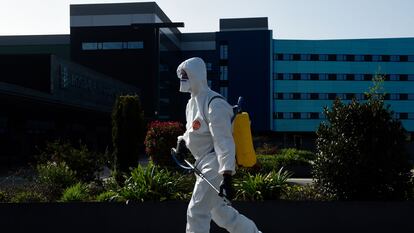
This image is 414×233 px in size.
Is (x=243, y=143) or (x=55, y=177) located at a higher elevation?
(x=243, y=143)

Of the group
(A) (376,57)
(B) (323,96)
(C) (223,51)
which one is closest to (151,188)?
(C) (223,51)

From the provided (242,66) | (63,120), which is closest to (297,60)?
(242,66)

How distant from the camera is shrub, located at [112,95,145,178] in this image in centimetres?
1400

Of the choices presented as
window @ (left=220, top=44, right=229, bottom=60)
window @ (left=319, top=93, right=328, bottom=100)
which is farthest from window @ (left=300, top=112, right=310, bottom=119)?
window @ (left=220, top=44, right=229, bottom=60)

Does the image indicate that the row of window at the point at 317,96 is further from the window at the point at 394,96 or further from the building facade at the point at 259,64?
the building facade at the point at 259,64

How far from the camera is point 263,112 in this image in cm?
7375

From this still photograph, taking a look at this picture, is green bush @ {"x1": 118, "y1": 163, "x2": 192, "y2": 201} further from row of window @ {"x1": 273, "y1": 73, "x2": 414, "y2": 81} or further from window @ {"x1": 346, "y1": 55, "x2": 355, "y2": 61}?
window @ {"x1": 346, "y1": 55, "x2": 355, "y2": 61}

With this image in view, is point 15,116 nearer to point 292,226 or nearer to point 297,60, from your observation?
point 292,226

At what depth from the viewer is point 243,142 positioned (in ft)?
19.8

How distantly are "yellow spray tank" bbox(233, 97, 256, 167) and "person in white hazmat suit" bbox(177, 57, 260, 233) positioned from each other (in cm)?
15

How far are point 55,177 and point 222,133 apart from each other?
6.34 m

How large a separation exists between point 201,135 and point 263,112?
6801cm

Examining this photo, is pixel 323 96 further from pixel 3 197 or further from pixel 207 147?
pixel 207 147

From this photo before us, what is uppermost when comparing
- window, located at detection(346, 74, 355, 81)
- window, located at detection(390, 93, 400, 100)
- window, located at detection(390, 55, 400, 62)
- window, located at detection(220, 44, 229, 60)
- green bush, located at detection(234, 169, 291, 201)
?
window, located at detection(220, 44, 229, 60)
